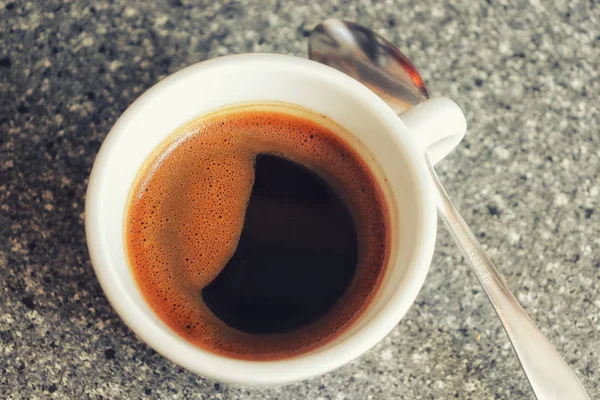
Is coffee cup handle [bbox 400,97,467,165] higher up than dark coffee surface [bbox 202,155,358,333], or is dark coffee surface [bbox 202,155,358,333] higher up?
coffee cup handle [bbox 400,97,467,165]

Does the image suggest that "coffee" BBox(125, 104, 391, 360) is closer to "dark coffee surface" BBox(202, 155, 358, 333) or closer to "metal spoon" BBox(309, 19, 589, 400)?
"dark coffee surface" BBox(202, 155, 358, 333)

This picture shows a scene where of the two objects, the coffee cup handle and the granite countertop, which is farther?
the granite countertop

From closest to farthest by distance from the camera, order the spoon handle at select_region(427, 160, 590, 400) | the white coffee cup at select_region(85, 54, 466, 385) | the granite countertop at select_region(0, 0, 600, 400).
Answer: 1. the white coffee cup at select_region(85, 54, 466, 385)
2. the spoon handle at select_region(427, 160, 590, 400)
3. the granite countertop at select_region(0, 0, 600, 400)

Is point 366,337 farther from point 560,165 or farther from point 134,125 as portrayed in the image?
point 560,165

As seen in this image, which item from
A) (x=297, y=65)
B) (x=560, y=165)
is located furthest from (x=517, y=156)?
(x=297, y=65)

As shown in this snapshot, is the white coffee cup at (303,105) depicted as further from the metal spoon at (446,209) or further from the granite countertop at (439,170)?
the granite countertop at (439,170)

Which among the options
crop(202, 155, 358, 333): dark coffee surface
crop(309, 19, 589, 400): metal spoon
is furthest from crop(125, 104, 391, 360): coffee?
crop(309, 19, 589, 400): metal spoon

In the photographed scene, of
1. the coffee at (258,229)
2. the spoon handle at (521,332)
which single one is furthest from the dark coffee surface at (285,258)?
the spoon handle at (521,332)

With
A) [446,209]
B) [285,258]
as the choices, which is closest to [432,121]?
[446,209]
